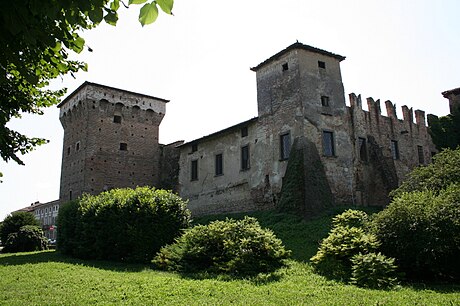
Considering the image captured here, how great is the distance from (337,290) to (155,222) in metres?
8.21

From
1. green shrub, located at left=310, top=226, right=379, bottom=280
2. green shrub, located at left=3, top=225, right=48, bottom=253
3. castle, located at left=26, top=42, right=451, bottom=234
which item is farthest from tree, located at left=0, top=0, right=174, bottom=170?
green shrub, located at left=3, top=225, right=48, bottom=253

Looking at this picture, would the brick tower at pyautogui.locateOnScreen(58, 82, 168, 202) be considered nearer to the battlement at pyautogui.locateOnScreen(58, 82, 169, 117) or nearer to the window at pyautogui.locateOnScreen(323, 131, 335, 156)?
the battlement at pyautogui.locateOnScreen(58, 82, 169, 117)

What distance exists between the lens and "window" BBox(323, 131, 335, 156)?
2170 centimetres

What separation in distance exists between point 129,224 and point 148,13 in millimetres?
12671

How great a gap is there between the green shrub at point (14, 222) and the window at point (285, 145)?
55.6 feet

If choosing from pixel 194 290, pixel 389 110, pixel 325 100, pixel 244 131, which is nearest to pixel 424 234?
pixel 194 290

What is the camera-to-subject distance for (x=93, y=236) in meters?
A: 15.9

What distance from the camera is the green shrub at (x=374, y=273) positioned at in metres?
8.84

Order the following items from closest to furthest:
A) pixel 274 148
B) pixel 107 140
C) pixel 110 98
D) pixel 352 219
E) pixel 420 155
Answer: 1. pixel 352 219
2. pixel 274 148
3. pixel 420 155
4. pixel 107 140
5. pixel 110 98

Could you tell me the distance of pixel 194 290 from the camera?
8352 millimetres

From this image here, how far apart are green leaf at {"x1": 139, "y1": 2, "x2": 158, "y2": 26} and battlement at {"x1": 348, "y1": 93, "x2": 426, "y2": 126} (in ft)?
73.3

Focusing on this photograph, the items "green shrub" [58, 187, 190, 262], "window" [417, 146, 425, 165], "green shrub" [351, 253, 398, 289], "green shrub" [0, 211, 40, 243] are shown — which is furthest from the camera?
"window" [417, 146, 425, 165]

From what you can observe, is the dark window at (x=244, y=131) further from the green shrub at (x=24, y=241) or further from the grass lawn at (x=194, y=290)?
the green shrub at (x=24, y=241)

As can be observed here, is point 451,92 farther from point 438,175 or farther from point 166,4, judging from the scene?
point 166,4
